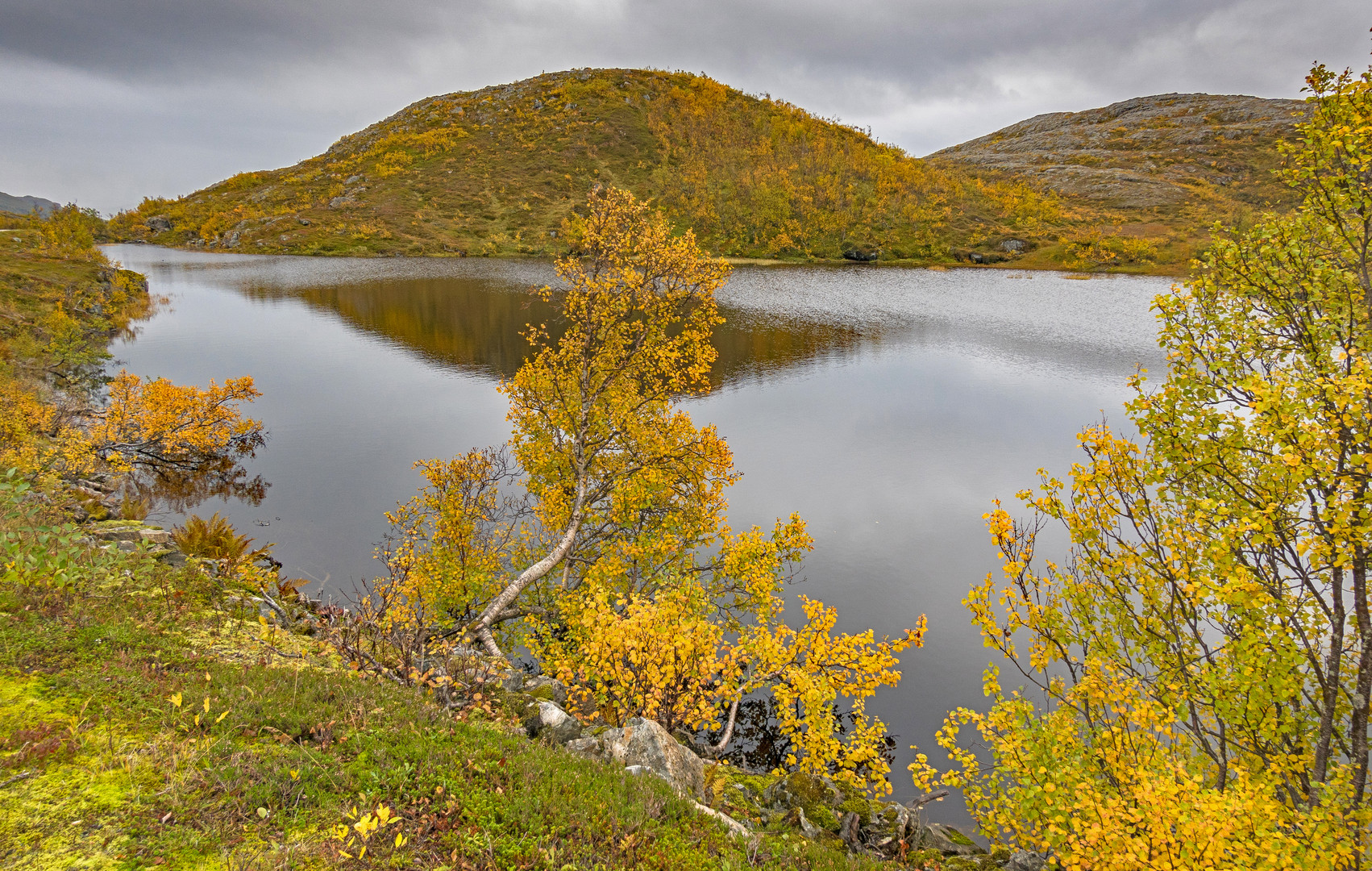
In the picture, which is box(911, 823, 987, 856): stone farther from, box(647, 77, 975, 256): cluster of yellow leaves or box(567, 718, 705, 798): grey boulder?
box(647, 77, 975, 256): cluster of yellow leaves

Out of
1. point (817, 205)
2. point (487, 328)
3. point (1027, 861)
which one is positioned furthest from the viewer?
point (817, 205)

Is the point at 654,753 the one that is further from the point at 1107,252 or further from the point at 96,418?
the point at 1107,252

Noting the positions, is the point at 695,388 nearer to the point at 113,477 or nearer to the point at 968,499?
the point at 968,499

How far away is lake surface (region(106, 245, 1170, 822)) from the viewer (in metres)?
28.6

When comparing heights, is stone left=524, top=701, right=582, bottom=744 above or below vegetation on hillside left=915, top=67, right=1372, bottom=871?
below

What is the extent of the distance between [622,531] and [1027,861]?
56.8 ft

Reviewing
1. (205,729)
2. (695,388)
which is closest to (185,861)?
(205,729)

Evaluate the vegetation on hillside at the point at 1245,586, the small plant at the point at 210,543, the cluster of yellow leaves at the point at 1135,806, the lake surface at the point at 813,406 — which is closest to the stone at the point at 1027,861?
the cluster of yellow leaves at the point at 1135,806

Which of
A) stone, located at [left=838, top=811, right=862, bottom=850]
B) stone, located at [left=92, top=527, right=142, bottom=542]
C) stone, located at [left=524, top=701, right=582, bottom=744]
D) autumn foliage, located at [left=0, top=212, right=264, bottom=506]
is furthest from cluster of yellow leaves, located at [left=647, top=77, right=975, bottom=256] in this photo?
stone, located at [left=838, top=811, right=862, bottom=850]

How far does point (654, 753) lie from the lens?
38.4 ft

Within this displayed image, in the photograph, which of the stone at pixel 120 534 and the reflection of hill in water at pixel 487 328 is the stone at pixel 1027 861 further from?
the reflection of hill in water at pixel 487 328

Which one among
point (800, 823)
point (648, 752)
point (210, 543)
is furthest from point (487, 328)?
point (800, 823)

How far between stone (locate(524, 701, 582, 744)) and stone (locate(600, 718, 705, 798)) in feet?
2.62

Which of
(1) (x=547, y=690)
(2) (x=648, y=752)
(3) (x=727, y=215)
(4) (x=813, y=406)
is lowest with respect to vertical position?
(1) (x=547, y=690)
